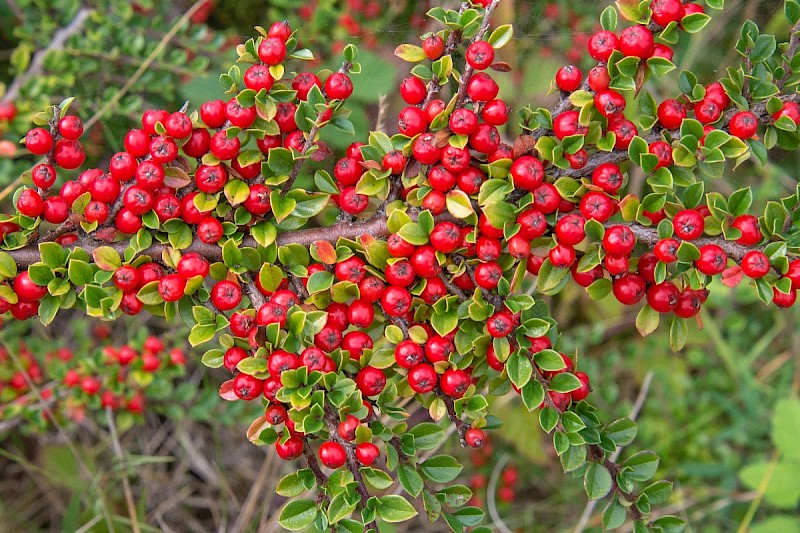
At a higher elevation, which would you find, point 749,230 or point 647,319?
point 749,230

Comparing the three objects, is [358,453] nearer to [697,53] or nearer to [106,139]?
[106,139]

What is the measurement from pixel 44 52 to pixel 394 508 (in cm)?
260

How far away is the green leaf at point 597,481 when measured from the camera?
1.62 meters

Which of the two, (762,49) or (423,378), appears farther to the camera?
(762,49)

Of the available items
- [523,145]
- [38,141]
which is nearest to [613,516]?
[523,145]

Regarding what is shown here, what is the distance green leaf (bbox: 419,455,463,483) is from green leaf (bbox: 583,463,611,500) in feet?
1.00

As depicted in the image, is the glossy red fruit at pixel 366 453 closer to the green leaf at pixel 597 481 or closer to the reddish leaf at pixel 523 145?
the green leaf at pixel 597 481

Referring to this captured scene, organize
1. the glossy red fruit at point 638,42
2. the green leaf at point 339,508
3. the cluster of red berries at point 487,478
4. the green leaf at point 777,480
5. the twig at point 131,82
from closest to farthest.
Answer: the green leaf at point 339,508 < the glossy red fruit at point 638,42 < the twig at point 131,82 < the green leaf at point 777,480 < the cluster of red berries at point 487,478

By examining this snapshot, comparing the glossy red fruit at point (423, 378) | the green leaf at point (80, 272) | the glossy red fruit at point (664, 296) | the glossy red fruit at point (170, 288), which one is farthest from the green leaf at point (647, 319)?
the green leaf at point (80, 272)

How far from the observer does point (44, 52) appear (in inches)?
119

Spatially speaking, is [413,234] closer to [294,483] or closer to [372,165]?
[372,165]

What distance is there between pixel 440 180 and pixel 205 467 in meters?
2.64

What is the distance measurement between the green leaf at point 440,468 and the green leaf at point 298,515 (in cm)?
27

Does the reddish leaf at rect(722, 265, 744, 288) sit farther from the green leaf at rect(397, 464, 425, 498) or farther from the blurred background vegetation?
the blurred background vegetation
